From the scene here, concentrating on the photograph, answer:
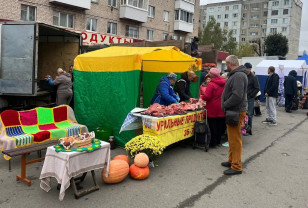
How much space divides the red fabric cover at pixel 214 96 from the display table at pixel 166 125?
34 centimetres

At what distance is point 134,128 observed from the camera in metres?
6.10

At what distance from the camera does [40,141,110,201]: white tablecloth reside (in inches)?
148

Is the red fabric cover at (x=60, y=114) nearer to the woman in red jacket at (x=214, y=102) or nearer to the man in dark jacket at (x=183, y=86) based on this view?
the man in dark jacket at (x=183, y=86)

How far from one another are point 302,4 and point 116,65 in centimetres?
8730

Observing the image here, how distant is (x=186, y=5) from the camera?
1293 inches

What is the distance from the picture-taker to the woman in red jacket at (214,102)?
648cm

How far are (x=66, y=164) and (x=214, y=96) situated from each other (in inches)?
157

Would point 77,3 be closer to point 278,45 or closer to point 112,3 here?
point 112,3

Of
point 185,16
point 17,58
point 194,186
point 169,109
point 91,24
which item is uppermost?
point 185,16

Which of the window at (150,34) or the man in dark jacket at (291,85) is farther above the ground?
the window at (150,34)

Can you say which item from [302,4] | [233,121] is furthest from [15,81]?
[302,4]

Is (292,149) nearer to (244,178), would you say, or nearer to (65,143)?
(244,178)

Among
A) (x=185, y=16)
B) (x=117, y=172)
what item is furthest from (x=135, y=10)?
(x=117, y=172)

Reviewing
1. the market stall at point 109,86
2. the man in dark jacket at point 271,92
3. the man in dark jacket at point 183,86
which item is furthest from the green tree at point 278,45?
the market stall at point 109,86
